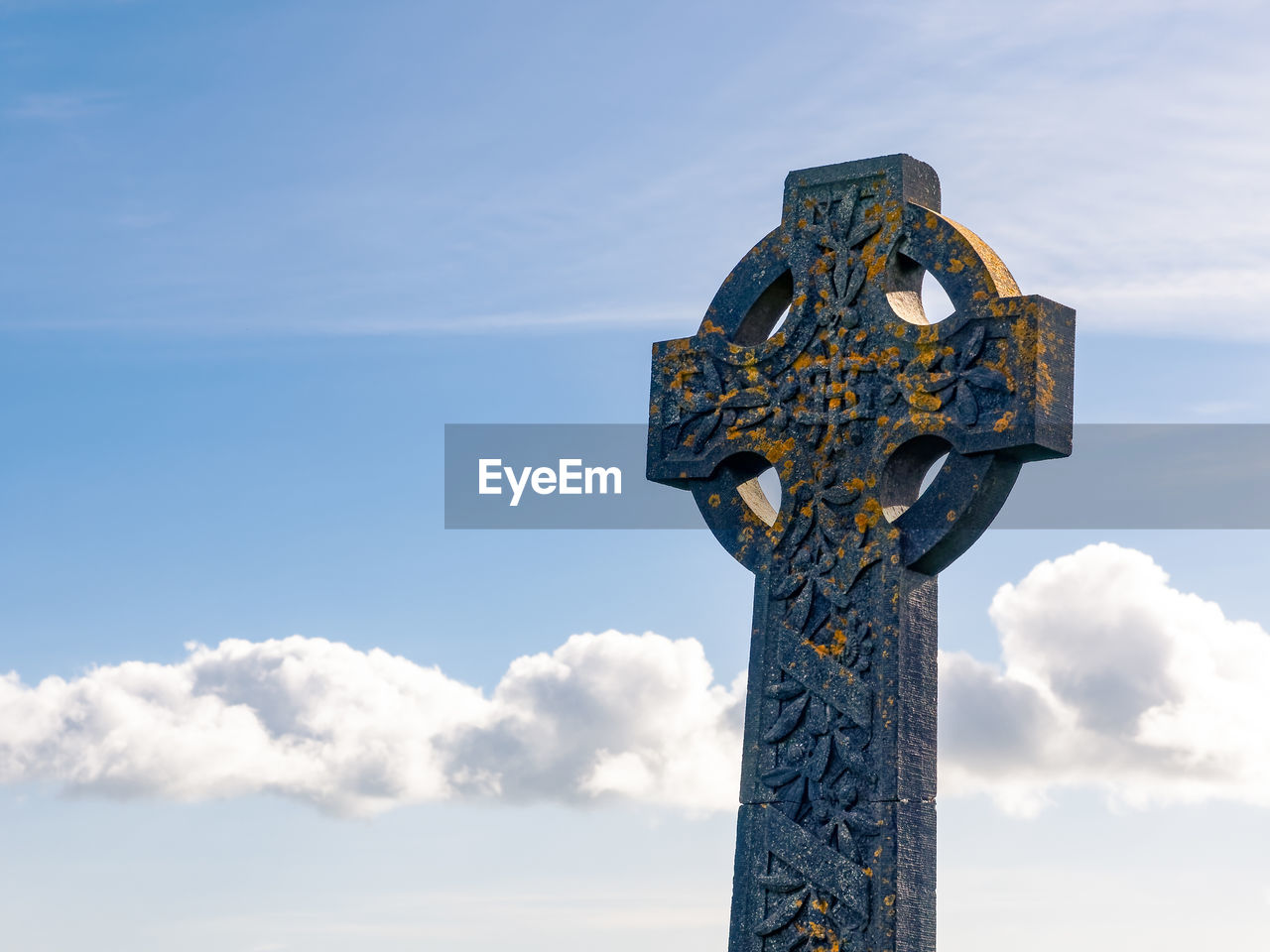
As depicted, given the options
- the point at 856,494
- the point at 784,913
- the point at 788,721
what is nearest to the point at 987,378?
the point at 856,494

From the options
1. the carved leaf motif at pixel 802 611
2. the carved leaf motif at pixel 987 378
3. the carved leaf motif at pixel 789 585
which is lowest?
the carved leaf motif at pixel 802 611

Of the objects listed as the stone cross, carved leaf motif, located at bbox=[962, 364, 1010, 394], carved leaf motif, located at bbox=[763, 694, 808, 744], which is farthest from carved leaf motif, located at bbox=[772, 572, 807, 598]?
carved leaf motif, located at bbox=[962, 364, 1010, 394]

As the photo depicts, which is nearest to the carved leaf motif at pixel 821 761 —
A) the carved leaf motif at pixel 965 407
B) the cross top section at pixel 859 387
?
the cross top section at pixel 859 387

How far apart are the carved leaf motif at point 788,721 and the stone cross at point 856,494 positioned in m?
0.01

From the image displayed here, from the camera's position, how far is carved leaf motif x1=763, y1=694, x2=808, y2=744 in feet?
27.0

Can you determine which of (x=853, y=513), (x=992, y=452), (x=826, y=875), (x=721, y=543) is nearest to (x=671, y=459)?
(x=721, y=543)

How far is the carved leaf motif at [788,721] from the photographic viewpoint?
8234 millimetres

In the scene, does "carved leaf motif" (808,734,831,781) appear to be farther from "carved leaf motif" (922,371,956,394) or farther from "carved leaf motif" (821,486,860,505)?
"carved leaf motif" (922,371,956,394)

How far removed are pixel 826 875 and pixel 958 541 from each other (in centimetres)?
166

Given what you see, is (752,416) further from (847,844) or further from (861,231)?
(847,844)

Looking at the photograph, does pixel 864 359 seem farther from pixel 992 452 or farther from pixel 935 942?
pixel 935 942

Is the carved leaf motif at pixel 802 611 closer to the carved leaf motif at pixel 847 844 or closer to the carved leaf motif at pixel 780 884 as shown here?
the carved leaf motif at pixel 847 844

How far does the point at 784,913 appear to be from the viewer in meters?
8.02

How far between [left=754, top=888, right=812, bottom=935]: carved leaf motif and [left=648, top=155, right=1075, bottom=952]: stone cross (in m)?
0.01
